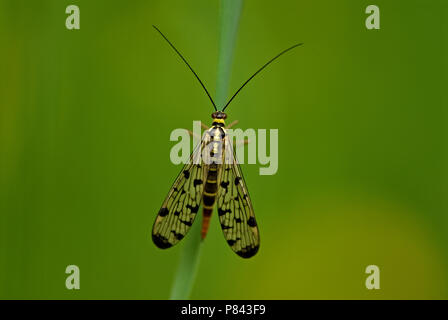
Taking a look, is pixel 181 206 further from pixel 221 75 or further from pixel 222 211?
pixel 221 75

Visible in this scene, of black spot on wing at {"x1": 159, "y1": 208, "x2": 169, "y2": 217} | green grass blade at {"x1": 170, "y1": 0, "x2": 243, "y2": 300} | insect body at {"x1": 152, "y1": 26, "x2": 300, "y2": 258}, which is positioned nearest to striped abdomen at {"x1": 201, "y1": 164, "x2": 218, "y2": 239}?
insect body at {"x1": 152, "y1": 26, "x2": 300, "y2": 258}

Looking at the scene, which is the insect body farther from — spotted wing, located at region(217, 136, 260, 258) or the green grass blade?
the green grass blade

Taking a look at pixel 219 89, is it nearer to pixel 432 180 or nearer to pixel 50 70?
pixel 50 70

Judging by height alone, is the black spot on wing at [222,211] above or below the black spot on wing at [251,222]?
above

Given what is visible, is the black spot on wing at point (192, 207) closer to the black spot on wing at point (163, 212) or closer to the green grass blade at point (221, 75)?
the black spot on wing at point (163, 212)

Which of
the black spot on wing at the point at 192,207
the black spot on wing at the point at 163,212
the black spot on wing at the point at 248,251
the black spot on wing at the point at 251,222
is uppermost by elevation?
the black spot on wing at the point at 192,207

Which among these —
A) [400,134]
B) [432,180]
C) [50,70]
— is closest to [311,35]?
[400,134]

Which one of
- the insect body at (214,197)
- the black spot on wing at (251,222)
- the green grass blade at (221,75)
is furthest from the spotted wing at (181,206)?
the green grass blade at (221,75)
